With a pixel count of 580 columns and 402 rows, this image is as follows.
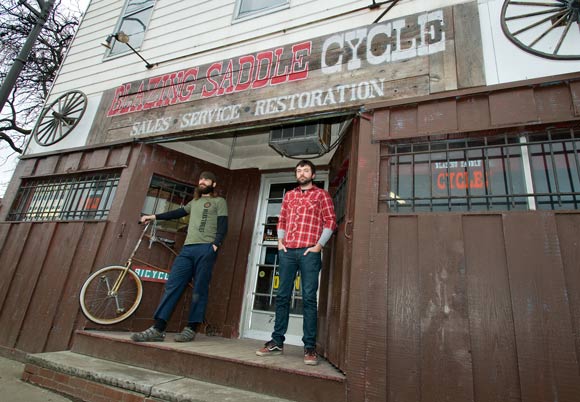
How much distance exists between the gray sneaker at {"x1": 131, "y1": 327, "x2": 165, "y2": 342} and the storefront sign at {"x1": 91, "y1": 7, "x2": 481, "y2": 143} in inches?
104

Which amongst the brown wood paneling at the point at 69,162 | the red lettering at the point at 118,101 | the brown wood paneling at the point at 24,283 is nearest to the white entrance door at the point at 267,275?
the red lettering at the point at 118,101

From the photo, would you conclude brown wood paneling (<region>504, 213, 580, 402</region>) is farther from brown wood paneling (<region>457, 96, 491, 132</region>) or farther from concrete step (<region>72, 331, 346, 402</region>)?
concrete step (<region>72, 331, 346, 402</region>)

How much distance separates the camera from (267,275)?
498cm

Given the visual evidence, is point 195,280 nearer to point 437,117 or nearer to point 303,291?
point 303,291

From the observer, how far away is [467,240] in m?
2.57

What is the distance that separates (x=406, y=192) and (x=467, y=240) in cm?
68

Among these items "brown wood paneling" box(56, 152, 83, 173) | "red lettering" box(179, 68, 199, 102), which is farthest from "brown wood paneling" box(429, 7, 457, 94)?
"brown wood paneling" box(56, 152, 83, 173)

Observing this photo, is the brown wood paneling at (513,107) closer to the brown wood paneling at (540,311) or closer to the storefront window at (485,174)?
the storefront window at (485,174)

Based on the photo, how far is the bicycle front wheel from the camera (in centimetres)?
393

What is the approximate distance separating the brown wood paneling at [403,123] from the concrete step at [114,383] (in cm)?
262

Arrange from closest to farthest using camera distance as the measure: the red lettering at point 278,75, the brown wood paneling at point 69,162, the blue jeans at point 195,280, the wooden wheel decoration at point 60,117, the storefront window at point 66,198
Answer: the blue jeans at point 195,280 → the red lettering at point 278,75 → the storefront window at point 66,198 → the brown wood paneling at point 69,162 → the wooden wheel decoration at point 60,117

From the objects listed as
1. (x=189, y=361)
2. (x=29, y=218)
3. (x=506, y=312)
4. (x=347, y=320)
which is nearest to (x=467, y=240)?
(x=506, y=312)

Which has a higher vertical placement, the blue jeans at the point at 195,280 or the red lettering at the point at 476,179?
the red lettering at the point at 476,179

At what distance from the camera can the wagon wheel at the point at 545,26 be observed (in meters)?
2.83
